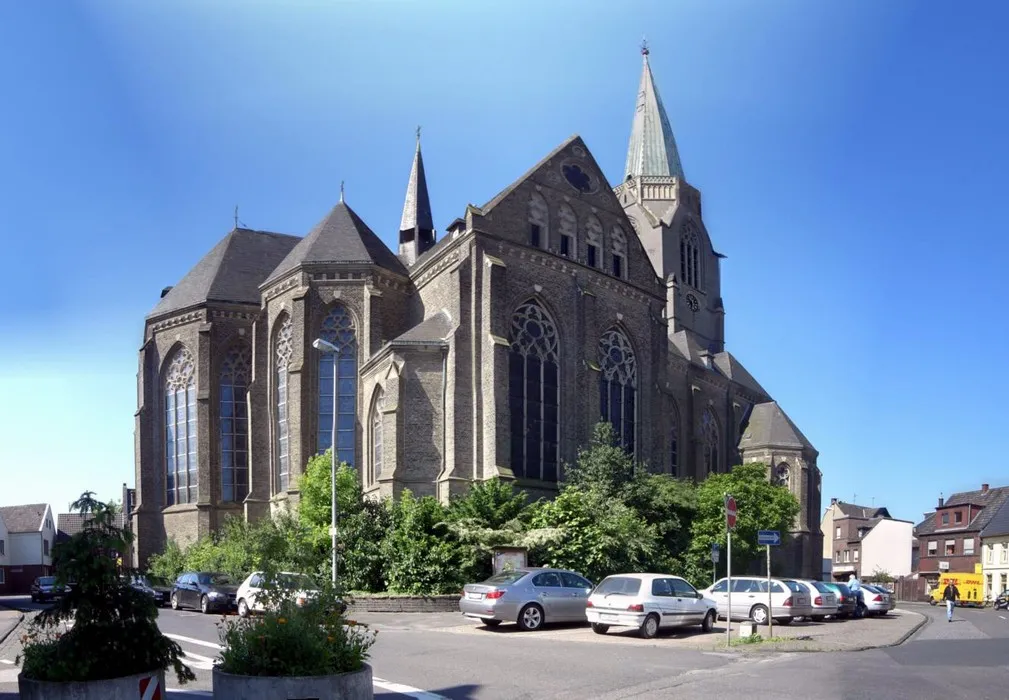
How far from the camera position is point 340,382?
3947 cm

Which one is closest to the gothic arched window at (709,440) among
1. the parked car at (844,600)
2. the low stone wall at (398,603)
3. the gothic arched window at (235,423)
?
the parked car at (844,600)

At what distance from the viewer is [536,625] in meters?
21.1

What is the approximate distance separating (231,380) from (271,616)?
121ft

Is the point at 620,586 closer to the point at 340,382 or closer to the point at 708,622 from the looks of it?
the point at 708,622

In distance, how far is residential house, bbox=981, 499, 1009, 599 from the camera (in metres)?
62.1

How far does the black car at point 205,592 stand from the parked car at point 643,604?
469 inches

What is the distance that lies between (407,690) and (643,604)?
29.2 feet

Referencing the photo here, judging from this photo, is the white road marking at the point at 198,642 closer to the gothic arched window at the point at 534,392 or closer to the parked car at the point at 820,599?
the parked car at the point at 820,599

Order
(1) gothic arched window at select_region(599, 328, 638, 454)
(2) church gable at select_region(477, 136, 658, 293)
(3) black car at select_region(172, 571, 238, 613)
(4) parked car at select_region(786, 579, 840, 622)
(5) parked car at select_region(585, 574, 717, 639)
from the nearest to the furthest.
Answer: (5) parked car at select_region(585, 574, 717, 639), (4) parked car at select_region(786, 579, 840, 622), (3) black car at select_region(172, 571, 238, 613), (2) church gable at select_region(477, 136, 658, 293), (1) gothic arched window at select_region(599, 328, 638, 454)

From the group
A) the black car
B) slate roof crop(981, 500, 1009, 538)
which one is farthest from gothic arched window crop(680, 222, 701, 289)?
the black car

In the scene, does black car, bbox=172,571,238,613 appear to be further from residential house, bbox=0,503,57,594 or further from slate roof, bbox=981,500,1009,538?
slate roof, bbox=981,500,1009,538

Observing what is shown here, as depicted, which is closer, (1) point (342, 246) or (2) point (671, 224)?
(1) point (342, 246)

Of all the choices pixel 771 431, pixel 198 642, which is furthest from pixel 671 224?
pixel 198 642

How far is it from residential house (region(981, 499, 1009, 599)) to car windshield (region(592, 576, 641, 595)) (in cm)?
5058
